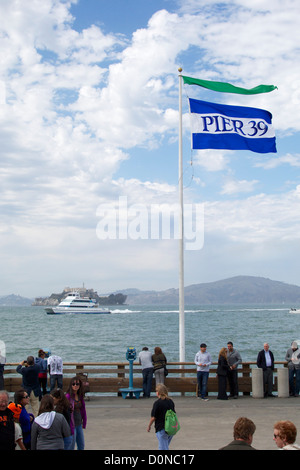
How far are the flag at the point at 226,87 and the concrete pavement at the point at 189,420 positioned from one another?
11.2m

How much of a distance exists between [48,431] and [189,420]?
263 inches

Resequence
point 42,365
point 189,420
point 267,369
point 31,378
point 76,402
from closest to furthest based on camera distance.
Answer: point 76,402
point 189,420
point 31,378
point 42,365
point 267,369

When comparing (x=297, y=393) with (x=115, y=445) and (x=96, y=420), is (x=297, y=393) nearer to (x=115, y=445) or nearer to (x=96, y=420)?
(x=96, y=420)

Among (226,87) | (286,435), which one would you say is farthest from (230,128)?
(286,435)

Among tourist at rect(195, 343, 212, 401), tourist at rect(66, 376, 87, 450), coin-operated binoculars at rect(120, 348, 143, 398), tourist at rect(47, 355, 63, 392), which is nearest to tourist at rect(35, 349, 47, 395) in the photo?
tourist at rect(47, 355, 63, 392)

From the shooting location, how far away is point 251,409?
14.7 m

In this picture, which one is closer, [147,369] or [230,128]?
[147,369]

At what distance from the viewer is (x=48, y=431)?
7.31 m

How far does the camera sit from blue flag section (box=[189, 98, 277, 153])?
19.0 metres

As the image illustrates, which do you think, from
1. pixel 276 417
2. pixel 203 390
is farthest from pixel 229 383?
pixel 276 417

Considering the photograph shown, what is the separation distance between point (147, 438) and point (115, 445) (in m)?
0.93

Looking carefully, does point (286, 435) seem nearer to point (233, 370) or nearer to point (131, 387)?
point (233, 370)

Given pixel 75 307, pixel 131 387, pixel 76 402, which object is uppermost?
pixel 75 307

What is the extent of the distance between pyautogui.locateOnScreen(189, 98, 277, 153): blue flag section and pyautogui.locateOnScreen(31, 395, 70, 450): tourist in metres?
12.9
